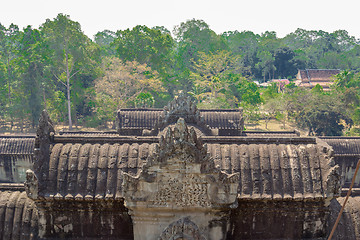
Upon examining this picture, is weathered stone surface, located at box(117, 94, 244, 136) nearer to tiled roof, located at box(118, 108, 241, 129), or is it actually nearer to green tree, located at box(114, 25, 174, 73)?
tiled roof, located at box(118, 108, 241, 129)

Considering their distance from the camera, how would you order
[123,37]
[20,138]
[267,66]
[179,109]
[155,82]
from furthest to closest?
[267,66], [123,37], [155,82], [20,138], [179,109]

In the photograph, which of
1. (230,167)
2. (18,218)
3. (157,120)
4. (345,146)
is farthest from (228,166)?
(345,146)

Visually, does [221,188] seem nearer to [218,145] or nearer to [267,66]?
[218,145]

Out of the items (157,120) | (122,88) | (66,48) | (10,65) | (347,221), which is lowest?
(347,221)

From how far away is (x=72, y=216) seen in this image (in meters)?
8.73

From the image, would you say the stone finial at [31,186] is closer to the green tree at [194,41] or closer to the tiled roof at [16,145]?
the tiled roof at [16,145]

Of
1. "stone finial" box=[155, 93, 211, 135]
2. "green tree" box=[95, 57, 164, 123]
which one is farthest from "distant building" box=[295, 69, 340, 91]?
"stone finial" box=[155, 93, 211, 135]

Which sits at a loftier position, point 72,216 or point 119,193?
point 119,193

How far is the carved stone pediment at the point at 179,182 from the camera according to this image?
7934mm

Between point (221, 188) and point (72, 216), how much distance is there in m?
3.83

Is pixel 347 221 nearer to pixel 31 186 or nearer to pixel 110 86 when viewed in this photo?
pixel 31 186

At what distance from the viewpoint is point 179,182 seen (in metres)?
8.05

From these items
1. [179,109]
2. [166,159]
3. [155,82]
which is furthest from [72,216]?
[155,82]

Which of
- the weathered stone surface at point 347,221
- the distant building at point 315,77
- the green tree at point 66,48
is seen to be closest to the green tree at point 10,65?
the green tree at point 66,48
